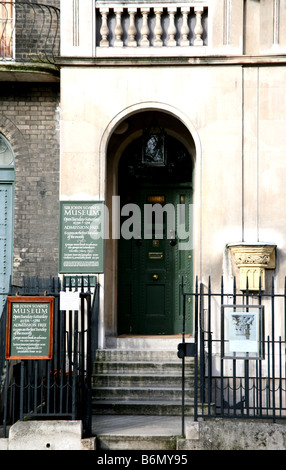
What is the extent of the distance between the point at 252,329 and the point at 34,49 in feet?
21.6

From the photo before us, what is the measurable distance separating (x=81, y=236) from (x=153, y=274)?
174cm

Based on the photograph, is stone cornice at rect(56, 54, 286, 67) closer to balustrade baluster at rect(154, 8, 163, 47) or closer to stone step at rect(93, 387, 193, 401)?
balustrade baluster at rect(154, 8, 163, 47)

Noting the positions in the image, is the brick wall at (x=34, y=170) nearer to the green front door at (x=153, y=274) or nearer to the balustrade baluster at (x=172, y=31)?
the green front door at (x=153, y=274)

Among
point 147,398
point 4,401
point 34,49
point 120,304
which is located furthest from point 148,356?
point 34,49

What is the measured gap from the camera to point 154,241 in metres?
13.0

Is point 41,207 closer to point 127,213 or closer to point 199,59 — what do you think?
point 127,213

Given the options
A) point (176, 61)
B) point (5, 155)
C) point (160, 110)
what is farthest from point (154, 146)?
point (5, 155)

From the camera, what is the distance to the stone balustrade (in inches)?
475

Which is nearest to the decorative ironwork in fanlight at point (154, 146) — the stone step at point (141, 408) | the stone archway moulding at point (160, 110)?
the stone archway moulding at point (160, 110)

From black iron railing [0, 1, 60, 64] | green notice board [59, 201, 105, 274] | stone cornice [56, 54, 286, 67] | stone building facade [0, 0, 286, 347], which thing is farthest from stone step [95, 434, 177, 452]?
black iron railing [0, 1, 60, 64]

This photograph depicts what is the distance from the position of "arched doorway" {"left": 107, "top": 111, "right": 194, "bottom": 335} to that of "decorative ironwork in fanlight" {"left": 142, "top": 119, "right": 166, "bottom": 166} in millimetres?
286

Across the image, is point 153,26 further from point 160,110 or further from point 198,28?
point 160,110

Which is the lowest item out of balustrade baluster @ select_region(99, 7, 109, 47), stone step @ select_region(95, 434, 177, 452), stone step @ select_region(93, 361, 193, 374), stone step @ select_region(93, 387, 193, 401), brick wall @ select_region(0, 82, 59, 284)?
stone step @ select_region(95, 434, 177, 452)

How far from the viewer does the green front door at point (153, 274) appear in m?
12.9
